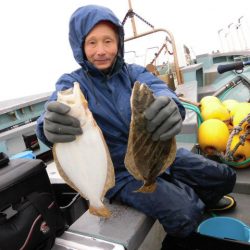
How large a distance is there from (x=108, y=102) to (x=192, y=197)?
2.76ft

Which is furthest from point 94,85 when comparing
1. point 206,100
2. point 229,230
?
point 206,100

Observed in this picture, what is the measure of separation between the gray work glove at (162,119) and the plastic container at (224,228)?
999 millimetres

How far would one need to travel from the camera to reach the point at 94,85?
1.83 metres

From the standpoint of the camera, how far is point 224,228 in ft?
6.33

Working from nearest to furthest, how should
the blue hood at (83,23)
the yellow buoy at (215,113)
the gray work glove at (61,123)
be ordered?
the gray work glove at (61,123)
the blue hood at (83,23)
the yellow buoy at (215,113)

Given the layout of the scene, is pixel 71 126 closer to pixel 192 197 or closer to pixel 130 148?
pixel 130 148

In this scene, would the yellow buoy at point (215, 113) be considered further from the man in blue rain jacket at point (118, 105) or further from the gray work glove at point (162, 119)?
the gray work glove at point (162, 119)

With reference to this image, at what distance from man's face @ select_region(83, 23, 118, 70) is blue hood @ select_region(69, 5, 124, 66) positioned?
4cm

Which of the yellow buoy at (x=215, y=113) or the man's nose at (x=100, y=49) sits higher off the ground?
the man's nose at (x=100, y=49)

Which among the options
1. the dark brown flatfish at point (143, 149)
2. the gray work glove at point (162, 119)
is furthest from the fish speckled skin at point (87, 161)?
the gray work glove at point (162, 119)

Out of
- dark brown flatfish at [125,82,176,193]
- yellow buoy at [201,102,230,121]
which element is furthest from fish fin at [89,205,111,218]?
yellow buoy at [201,102,230,121]

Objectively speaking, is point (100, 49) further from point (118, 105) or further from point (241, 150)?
point (241, 150)

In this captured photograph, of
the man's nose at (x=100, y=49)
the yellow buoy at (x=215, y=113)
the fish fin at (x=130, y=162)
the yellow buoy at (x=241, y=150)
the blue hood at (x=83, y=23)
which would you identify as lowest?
the yellow buoy at (x=241, y=150)

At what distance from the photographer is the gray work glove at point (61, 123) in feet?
3.85
